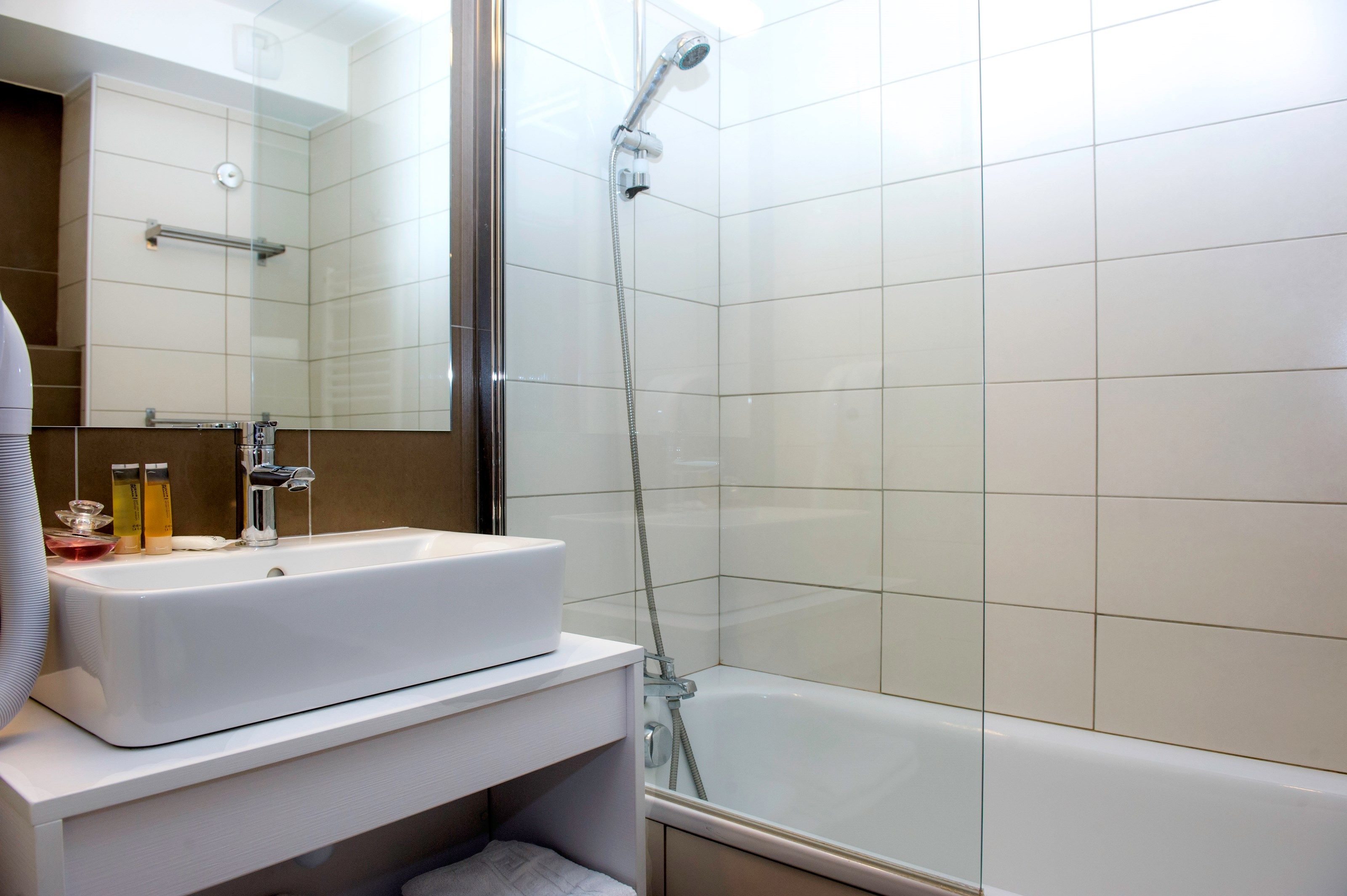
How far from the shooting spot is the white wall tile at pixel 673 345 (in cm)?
149

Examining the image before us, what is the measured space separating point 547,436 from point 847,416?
634mm

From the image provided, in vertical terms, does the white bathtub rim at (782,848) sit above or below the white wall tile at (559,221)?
below

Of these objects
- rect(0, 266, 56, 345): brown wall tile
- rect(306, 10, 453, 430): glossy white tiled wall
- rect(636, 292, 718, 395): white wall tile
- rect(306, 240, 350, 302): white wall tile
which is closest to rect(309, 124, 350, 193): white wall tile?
rect(306, 10, 453, 430): glossy white tiled wall

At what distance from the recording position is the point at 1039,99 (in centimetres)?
177

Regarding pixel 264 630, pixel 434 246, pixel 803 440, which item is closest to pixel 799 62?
pixel 803 440

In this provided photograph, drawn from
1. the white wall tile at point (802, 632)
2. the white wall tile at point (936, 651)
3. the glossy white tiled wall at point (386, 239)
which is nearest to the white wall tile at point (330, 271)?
the glossy white tiled wall at point (386, 239)

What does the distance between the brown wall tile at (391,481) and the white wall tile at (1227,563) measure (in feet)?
4.59

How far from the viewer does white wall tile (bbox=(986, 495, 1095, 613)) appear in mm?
1716

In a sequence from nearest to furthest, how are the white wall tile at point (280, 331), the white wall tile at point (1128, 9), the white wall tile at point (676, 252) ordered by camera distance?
the white wall tile at point (280, 331) < the white wall tile at point (676, 252) < the white wall tile at point (1128, 9)

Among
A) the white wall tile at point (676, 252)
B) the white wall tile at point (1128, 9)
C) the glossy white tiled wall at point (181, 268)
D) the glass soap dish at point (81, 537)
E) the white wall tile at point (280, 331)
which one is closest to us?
the glass soap dish at point (81, 537)

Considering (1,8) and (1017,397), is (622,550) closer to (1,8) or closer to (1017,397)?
(1017,397)

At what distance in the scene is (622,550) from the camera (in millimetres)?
1571

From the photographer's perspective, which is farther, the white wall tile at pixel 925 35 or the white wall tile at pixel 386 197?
the white wall tile at pixel 386 197

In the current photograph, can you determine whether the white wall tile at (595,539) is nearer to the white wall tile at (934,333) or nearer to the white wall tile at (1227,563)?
the white wall tile at (934,333)
